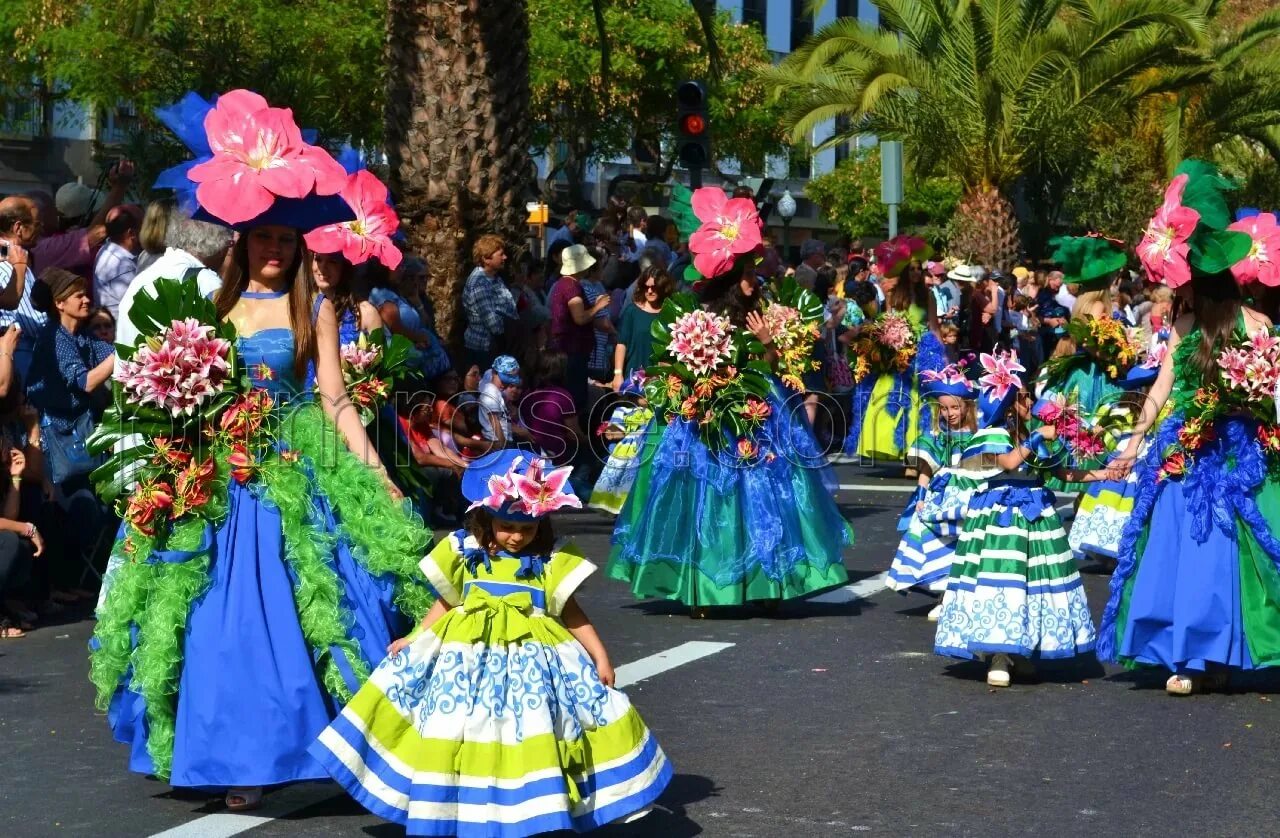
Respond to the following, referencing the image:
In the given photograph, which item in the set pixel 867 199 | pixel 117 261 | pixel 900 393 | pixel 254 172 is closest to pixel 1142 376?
pixel 254 172

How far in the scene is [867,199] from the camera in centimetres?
6159

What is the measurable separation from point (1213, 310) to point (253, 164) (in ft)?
13.5

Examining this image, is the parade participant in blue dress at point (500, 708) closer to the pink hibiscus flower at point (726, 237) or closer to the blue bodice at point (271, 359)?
the blue bodice at point (271, 359)

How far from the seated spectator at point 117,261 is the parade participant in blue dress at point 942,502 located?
477cm

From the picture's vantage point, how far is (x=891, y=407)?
57.8 ft

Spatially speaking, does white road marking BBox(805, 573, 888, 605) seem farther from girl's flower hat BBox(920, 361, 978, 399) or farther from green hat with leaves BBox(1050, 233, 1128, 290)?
green hat with leaves BBox(1050, 233, 1128, 290)

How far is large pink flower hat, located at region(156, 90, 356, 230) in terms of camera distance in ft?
20.9

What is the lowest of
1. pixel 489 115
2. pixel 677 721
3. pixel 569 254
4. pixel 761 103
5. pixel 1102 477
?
pixel 677 721

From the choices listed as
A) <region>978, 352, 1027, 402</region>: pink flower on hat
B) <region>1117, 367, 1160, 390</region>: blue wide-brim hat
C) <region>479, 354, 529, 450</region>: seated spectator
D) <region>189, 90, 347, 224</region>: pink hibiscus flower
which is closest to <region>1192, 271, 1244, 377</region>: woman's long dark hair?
<region>978, 352, 1027, 402</region>: pink flower on hat

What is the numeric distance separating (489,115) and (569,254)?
61.1 inches

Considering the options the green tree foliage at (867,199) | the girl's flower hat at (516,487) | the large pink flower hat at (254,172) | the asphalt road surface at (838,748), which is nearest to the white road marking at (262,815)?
the asphalt road surface at (838,748)

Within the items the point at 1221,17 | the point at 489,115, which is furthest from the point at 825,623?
the point at 1221,17

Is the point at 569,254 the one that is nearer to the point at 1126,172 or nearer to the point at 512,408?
the point at 512,408

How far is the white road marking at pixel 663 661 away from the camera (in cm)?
863
